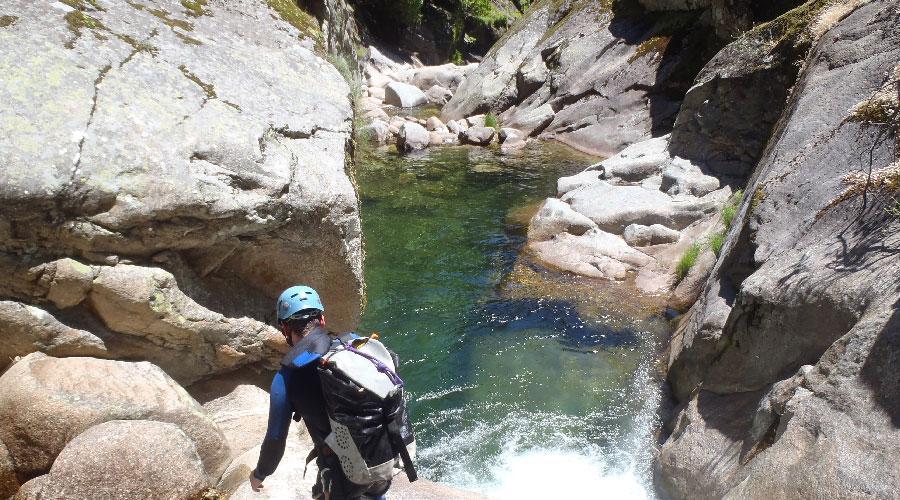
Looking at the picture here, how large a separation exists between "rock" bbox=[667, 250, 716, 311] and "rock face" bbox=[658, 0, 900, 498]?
5.13 feet

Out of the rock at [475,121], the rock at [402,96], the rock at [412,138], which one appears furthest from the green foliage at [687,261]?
the rock at [402,96]

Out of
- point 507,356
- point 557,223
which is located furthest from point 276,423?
point 557,223

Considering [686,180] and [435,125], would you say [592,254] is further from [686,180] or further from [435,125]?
[435,125]

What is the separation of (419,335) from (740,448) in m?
4.65

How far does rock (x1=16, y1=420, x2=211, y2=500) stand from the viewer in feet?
Result: 13.0

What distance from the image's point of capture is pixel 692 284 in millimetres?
9195

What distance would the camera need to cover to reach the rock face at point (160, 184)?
4.08 m

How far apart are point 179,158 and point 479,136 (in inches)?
674

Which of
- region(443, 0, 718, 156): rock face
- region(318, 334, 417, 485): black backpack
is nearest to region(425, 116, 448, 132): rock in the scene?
region(443, 0, 718, 156): rock face

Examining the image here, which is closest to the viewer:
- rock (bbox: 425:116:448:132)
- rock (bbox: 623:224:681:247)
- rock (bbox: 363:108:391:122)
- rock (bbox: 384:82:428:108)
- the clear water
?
the clear water

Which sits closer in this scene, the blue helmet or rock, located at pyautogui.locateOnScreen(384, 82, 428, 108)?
the blue helmet

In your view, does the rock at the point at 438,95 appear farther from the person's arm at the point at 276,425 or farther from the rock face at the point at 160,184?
the person's arm at the point at 276,425

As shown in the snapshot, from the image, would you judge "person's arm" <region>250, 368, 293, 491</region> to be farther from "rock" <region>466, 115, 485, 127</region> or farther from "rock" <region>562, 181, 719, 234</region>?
"rock" <region>466, 115, 485, 127</region>

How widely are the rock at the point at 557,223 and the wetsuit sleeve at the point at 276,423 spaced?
29.3 feet
